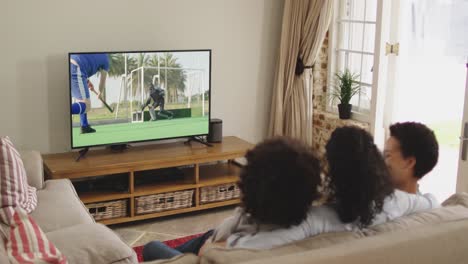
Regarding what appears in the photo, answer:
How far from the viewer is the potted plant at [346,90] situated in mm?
4930

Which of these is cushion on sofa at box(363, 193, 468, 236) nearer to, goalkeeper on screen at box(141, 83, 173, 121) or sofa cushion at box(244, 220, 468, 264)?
sofa cushion at box(244, 220, 468, 264)

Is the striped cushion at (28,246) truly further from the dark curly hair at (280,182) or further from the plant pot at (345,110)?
the plant pot at (345,110)

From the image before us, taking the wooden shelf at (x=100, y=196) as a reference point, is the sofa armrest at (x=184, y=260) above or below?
above

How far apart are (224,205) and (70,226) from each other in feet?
5.64

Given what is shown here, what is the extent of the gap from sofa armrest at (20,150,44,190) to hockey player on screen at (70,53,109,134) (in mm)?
498

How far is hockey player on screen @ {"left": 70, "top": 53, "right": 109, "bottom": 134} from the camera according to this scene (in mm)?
4262

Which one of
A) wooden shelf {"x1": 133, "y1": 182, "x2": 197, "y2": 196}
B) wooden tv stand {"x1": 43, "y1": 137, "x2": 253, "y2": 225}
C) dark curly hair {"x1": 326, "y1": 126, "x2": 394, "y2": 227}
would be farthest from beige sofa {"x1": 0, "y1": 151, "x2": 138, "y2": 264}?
dark curly hair {"x1": 326, "y1": 126, "x2": 394, "y2": 227}

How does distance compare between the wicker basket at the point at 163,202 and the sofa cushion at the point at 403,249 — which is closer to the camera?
the sofa cushion at the point at 403,249

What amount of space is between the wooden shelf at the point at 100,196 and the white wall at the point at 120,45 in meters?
0.49

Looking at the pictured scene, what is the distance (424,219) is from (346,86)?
2.93m

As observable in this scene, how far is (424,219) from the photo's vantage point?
2.08 metres

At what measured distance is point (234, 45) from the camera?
5.18 meters

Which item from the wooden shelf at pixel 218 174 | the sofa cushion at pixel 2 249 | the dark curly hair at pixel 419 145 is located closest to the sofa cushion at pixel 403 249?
the dark curly hair at pixel 419 145

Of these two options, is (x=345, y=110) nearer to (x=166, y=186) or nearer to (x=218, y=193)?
(x=218, y=193)
